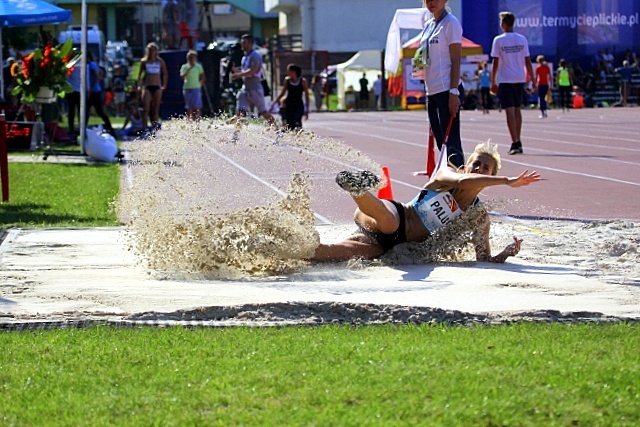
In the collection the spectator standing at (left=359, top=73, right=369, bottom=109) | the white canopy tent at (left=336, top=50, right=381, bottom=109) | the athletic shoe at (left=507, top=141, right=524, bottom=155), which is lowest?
the athletic shoe at (left=507, top=141, right=524, bottom=155)

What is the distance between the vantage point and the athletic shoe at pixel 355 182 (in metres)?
7.74

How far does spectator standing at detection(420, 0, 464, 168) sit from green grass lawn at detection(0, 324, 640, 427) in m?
6.24

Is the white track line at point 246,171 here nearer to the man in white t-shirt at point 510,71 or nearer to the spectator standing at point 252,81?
the man in white t-shirt at point 510,71

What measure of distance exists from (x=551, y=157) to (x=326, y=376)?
14828 mm

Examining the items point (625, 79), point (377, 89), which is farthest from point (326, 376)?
point (377, 89)

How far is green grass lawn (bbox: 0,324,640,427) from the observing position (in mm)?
4227

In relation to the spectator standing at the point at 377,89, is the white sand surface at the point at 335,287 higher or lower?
lower

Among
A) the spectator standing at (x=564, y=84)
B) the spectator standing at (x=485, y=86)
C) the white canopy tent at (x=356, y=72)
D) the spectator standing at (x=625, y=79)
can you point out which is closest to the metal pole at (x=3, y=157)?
the spectator standing at (x=485, y=86)

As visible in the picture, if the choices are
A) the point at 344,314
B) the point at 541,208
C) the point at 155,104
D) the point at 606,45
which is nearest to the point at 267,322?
the point at 344,314

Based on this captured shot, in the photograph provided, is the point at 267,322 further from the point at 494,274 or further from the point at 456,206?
the point at 456,206

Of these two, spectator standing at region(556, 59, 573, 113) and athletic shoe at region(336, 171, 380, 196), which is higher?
spectator standing at region(556, 59, 573, 113)

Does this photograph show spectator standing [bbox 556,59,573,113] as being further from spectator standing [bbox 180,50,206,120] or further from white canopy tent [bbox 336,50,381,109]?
spectator standing [bbox 180,50,206,120]

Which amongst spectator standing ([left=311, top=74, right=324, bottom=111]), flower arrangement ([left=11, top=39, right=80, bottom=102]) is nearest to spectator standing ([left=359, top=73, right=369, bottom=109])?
spectator standing ([left=311, top=74, right=324, bottom=111])

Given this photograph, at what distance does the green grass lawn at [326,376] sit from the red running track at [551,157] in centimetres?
Result: 421
